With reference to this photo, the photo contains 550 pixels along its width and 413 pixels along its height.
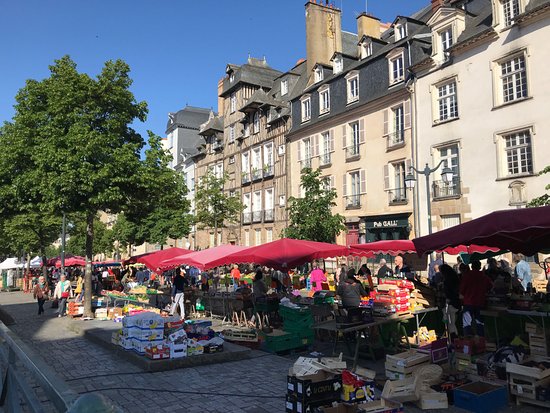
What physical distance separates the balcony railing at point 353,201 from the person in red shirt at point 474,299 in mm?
17052

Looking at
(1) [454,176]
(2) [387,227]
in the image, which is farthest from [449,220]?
(2) [387,227]

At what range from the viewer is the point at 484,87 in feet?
66.0

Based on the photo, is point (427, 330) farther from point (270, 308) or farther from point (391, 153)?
point (391, 153)

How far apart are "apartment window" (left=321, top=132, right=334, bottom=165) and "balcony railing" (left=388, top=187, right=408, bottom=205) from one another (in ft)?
18.7

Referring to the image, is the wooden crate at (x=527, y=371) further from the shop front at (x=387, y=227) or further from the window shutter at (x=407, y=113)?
the window shutter at (x=407, y=113)

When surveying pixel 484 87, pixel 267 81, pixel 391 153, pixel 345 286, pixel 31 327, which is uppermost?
pixel 267 81

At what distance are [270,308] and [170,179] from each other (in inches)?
274

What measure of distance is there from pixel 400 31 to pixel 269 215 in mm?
15588

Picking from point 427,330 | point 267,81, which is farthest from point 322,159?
point 427,330

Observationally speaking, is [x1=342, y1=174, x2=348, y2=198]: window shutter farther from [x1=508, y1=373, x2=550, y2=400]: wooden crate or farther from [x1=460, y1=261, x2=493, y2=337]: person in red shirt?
[x1=508, y1=373, x2=550, y2=400]: wooden crate

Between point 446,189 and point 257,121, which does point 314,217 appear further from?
point 257,121

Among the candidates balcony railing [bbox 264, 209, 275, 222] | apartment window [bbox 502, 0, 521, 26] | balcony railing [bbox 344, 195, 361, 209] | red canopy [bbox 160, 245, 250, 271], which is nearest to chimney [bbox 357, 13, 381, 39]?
balcony railing [bbox 344, 195, 361, 209]

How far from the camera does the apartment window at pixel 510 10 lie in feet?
61.9

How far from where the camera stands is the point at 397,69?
80.9ft
